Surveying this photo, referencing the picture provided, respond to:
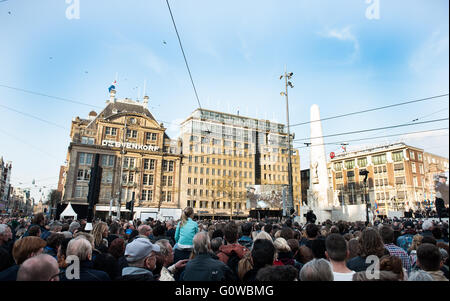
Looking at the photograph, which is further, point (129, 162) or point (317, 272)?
point (129, 162)

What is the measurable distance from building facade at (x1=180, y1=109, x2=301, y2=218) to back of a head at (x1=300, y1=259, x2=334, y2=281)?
62.3 meters

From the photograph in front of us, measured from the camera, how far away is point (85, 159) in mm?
54969

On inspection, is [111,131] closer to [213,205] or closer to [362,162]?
[213,205]

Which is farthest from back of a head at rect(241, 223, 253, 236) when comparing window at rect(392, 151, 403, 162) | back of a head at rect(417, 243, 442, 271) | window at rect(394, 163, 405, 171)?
window at rect(392, 151, 403, 162)

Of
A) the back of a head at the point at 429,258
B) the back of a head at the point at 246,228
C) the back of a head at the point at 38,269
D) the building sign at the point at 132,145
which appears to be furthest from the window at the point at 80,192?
the back of a head at the point at 429,258

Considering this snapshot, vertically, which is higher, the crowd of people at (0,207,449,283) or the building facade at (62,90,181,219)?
the building facade at (62,90,181,219)

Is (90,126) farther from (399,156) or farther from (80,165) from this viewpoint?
(399,156)

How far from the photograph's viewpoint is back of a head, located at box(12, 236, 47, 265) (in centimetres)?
376

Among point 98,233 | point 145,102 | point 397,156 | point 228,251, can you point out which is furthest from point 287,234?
point 397,156

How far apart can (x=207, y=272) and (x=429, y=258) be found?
2739 mm

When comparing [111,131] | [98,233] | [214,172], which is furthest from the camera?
[214,172]

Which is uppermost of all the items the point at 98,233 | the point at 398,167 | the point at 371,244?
the point at 398,167

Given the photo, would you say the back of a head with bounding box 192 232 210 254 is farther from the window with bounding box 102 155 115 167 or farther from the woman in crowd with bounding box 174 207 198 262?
the window with bounding box 102 155 115 167
